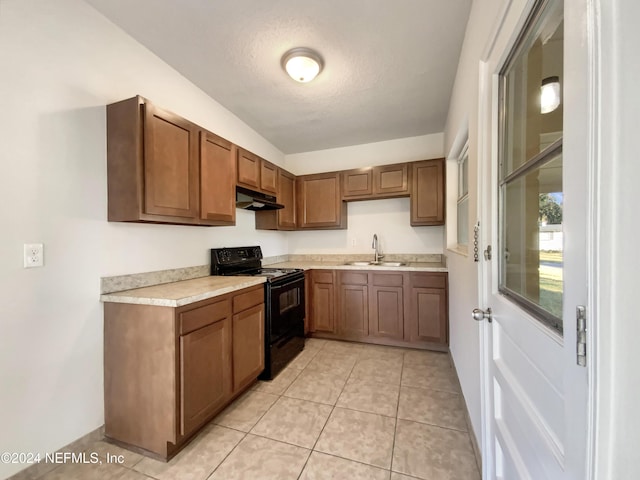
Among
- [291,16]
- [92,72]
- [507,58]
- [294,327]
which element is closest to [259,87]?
[291,16]

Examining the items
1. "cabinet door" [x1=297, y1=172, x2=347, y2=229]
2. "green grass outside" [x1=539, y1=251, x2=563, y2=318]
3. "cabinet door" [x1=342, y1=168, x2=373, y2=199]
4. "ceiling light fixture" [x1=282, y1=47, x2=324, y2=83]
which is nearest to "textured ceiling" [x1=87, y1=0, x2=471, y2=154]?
"ceiling light fixture" [x1=282, y1=47, x2=324, y2=83]

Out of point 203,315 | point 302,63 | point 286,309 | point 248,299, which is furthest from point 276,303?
point 302,63

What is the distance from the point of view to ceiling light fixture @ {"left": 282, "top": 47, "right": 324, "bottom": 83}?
191cm

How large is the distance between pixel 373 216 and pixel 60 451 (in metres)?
3.39

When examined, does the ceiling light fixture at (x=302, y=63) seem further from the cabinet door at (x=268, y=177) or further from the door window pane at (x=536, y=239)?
the door window pane at (x=536, y=239)

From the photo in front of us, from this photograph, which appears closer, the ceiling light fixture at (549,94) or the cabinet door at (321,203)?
the ceiling light fixture at (549,94)

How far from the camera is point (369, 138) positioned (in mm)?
3471

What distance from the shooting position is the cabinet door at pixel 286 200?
3.25 metres

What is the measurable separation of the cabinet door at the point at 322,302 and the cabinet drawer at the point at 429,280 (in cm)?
95

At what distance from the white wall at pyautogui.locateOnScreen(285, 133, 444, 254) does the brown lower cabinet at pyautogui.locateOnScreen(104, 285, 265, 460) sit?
2.23 metres

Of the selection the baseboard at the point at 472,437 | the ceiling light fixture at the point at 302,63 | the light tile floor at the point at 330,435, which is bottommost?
the light tile floor at the point at 330,435

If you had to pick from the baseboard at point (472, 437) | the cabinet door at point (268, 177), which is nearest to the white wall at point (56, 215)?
the cabinet door at point (268, 177)

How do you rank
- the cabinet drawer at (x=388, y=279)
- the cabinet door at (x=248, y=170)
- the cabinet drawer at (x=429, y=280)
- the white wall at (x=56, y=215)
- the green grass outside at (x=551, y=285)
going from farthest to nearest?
1. the cabinet drawer at (x=388, y=279)
2. the cabinet drawer at (x=429, y=280)
3. the cabinet door at (x=248, y=170)
4. the white wall at (x=56, y=215)
5. the green grass outside at (x=551, y=285)

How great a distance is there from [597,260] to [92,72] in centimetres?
244
